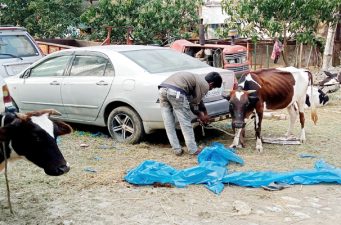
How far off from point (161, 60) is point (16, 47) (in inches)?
167

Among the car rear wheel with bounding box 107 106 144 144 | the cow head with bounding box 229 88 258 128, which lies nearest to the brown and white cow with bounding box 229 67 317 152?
the cow head with bounding box 229 88 258 128

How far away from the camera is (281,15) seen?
1556 cm

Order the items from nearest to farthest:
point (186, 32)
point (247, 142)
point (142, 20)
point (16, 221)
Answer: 1. point (16, 221)
2. point (247, 142)
3. point (142, 20)
4. point (186, 32)

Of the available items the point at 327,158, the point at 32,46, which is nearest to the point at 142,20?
the point at 32,46

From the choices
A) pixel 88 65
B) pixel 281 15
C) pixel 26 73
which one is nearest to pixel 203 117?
pixel 88 65

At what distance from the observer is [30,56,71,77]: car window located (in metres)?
8.84

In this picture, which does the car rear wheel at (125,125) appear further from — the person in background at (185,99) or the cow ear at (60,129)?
the cow ear at (60,129)

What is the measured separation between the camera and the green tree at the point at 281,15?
49.2 feet

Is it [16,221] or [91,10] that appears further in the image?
[91,10]

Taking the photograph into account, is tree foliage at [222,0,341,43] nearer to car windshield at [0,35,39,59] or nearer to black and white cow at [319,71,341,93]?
black and white cow at [319,71,341,93]

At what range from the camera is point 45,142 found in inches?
178

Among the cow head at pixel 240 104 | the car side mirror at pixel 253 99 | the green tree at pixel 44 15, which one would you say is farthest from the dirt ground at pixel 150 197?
the green tree at pixel 44 15

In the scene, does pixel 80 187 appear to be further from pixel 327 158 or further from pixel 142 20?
pixel 142 20

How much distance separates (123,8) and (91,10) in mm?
1315
